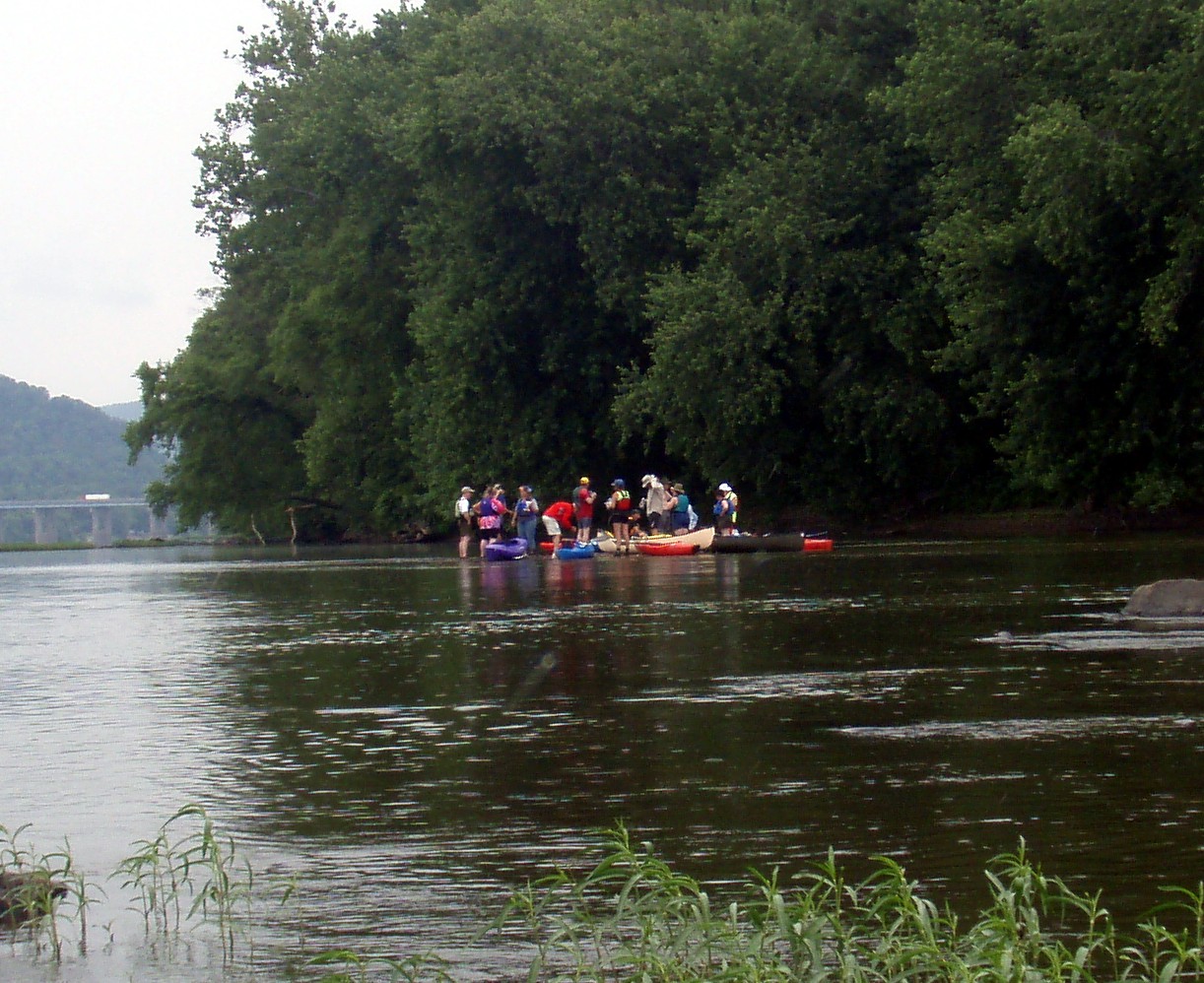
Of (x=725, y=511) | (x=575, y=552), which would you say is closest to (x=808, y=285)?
(x=725, y=511)

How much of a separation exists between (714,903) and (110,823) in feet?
11.6

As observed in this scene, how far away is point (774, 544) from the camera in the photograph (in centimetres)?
4294

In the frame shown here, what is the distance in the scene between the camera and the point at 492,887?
7.49 m

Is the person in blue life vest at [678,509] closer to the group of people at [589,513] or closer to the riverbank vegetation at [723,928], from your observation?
the group of people at [589,513]

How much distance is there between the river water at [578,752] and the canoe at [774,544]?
19.8m

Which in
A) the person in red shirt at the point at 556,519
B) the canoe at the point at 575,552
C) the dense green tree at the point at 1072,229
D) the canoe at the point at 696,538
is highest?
the dense green tree at the point at 1072,229

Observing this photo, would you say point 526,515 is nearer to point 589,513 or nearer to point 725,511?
point 589,513

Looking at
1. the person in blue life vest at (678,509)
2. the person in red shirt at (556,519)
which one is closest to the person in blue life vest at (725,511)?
the person in blue life vest at (678,509)

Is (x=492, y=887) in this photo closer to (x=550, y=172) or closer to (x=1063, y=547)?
(x=1063, y=547)

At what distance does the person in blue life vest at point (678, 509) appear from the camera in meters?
48.3

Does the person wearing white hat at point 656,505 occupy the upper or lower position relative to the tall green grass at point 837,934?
upper

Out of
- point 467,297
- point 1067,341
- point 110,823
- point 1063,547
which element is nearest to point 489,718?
point 110,823

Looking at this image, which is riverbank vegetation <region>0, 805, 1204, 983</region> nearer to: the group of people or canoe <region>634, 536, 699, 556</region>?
canoe <region>634, 536, 699, 556</region>

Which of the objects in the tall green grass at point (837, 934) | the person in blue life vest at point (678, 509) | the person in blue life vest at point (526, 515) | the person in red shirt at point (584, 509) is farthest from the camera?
the person in blue life vest at point (678, 509)
